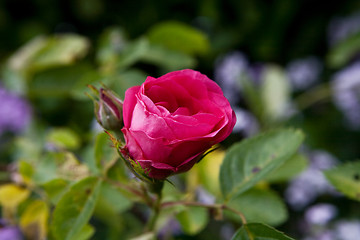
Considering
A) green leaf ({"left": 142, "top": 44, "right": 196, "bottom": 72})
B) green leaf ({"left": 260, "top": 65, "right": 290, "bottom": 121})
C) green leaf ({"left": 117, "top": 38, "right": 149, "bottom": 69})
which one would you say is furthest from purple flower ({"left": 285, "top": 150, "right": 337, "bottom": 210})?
green leaf ({"left": 117, "top": 38, "right": 149, "bottom": 69})

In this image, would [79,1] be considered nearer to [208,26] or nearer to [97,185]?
[208,26]

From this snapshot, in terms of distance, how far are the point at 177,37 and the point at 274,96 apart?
0.40 metres

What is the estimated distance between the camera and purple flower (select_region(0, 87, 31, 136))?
1.06 meters

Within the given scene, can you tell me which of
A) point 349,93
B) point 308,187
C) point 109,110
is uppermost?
point 109,110

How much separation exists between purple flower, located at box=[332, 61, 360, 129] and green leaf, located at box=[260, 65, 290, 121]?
176 mm

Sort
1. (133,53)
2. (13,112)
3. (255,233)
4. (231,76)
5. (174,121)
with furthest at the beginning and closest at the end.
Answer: (231,76) → (13,112) → (133,53) → (255,233) → (174,121)

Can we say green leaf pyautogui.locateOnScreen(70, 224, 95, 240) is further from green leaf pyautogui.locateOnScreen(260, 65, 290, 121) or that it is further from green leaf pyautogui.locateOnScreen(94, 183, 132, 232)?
green leaf pyautogui.locateOnScreen(260, 65, 290, 121)

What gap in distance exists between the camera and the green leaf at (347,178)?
52 cm

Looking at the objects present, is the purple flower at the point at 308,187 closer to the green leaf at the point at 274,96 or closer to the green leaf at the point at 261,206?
the green leaf at the point at 274,96

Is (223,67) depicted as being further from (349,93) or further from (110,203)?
(110,203)

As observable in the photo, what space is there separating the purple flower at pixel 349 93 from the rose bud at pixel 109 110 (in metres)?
0.95

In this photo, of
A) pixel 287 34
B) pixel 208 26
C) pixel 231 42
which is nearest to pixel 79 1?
pixel 208 26

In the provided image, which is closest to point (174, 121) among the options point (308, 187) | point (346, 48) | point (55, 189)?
point (55, 189)

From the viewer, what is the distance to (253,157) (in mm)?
554
